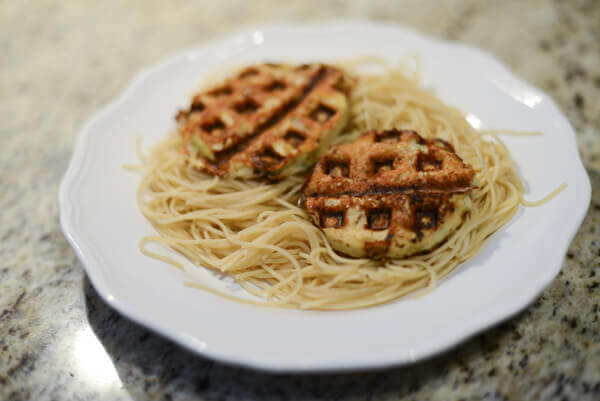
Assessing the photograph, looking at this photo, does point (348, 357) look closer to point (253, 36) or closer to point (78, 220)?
point (78, 220)

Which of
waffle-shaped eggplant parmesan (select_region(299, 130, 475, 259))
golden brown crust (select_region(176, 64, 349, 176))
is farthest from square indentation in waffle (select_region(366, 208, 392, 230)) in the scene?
golden brown crust (select_region(176, 64, 349, 176))

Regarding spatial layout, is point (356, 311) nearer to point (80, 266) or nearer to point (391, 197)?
point (391, 197)

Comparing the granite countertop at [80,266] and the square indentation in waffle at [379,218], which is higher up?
the square indentation in waffle at [379,218]

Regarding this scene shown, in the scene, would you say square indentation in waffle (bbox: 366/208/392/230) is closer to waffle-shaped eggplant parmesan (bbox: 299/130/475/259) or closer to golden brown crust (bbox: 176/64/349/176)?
waffle-shaped eggplant parmesan (bbox: 299/130/475/259)

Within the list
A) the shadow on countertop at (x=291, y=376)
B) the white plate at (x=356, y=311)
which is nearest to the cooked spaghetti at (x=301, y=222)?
the white plate at (x=356, y=311)

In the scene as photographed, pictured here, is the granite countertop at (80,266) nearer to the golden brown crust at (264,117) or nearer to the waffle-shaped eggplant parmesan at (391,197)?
the waffle-shaped eggplant parmesan at (391,197)

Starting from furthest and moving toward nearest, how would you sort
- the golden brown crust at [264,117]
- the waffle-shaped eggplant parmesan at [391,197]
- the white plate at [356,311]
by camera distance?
the golden brown crust at [264,117] < the waffle-shaped eggplant parmesan at [391,197] < the white plate at [356,311]

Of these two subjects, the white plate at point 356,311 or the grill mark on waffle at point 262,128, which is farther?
the grill mark on waffle at point 262,128

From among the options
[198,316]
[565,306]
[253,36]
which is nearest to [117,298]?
[198,316]
